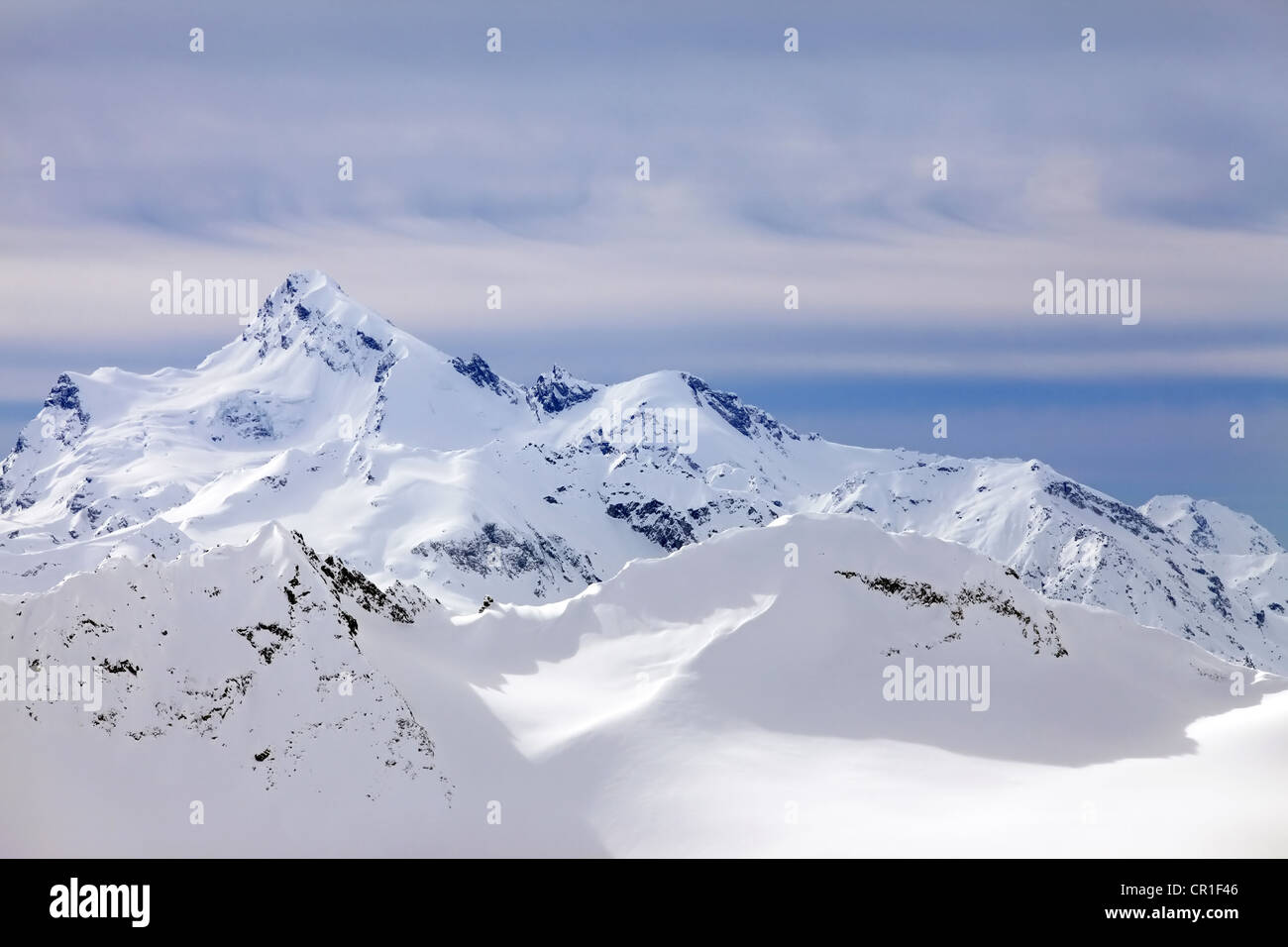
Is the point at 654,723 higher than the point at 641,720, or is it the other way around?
the point at 641,720

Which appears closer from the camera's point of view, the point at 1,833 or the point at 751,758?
the point at 1,833

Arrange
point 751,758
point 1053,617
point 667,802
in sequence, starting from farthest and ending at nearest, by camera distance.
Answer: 1. point 1053,617
2. point 751,758
3. point 667,802

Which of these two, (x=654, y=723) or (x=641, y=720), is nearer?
(x=654, y=723)

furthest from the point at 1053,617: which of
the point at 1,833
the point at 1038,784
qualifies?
the point at 1,833

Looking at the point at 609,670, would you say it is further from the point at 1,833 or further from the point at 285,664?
the point at 1,833

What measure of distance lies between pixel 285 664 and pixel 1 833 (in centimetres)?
1575

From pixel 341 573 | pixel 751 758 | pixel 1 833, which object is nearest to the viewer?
pixel 1 833
